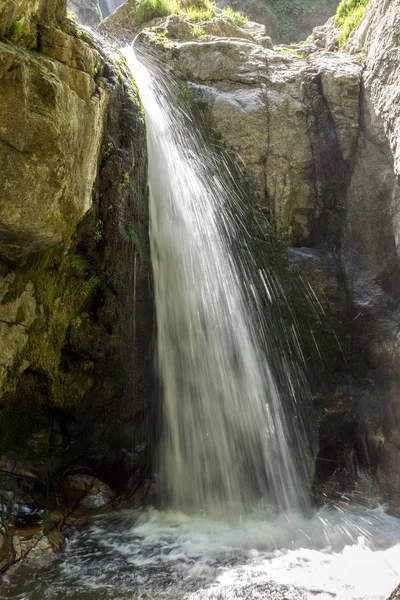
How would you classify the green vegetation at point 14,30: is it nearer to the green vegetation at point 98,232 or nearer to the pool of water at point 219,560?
the green vegetation at point 98,232

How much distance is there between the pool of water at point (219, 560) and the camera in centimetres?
363

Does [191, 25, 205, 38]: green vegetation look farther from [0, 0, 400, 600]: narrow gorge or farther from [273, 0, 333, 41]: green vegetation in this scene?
[273, 0, 333, 41]: green vegetation

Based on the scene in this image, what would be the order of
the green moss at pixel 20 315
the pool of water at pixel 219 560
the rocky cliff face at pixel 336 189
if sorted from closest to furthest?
the pool of water at pixel 219 560 < the green moss at pixel 20 315 < the rocky cliff face at pixel 336 189

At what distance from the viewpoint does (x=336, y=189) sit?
733cm

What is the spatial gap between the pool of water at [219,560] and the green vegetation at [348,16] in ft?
27.8

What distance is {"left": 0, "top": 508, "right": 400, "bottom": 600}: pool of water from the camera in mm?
3633

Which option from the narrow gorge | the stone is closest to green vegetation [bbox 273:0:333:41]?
the narrow gorge

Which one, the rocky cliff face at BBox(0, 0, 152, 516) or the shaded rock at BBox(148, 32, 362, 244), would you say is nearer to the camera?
the rocky cliff face at BBox(0, 0, 152, 516)

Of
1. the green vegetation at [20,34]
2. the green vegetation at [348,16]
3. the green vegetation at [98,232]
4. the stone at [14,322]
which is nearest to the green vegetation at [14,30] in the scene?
the green vegetation at [20,34]

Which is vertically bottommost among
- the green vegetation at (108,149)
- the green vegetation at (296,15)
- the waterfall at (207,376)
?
the waterfall at (207,376)

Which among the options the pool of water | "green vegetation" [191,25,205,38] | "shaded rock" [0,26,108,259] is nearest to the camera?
"shaded rock" [0,26,108,259]

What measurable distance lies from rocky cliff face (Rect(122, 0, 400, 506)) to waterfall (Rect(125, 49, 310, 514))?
30.7 inches

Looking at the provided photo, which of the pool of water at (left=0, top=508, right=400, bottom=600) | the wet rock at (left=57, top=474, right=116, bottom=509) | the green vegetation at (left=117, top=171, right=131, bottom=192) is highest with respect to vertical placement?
the green vegetation at (left=117, top=171, right=131, bottom=192)

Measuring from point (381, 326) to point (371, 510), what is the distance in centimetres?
243
